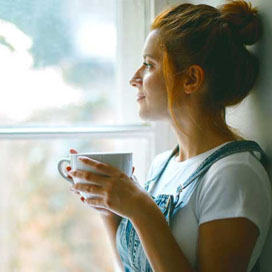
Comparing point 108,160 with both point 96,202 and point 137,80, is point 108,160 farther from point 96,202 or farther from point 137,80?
point 137,80

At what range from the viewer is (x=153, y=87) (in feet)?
3.02

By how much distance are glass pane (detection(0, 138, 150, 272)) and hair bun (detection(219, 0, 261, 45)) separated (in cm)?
51

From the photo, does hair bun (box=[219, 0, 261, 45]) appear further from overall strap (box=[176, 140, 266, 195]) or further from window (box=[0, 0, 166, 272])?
window (box=[0, 0, 166, 272])

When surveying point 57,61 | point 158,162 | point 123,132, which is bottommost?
point 158,162

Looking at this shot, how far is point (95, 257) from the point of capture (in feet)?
4.07

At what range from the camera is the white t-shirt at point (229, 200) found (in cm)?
71

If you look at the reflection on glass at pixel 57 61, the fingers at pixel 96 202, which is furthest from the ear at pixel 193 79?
the reflection on glass at pixel 57 61

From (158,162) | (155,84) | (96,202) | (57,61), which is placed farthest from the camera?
(57,61)

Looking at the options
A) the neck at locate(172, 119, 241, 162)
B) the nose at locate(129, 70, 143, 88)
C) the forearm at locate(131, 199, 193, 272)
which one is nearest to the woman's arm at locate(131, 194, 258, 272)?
the forearm at locate(131, 199, 193, 272)

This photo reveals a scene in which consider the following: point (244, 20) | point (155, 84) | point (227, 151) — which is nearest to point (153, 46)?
point (155, 84)

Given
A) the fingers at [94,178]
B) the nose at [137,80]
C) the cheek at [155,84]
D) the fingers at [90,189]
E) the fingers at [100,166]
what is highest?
the nose at [137,80]

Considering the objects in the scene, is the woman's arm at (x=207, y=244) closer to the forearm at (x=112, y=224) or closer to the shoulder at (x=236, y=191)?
the shoulder at (x=236, y=191)

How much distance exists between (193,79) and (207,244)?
37 centimetres

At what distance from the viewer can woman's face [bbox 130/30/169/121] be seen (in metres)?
→ 0.92
